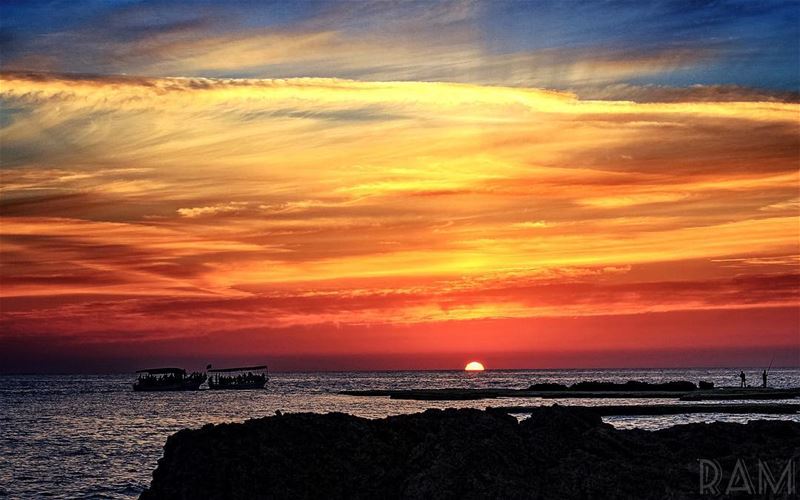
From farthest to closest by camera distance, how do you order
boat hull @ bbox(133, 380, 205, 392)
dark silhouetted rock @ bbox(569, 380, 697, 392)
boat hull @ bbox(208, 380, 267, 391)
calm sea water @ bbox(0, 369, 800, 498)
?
boat hull @ bbox(208, 380, 267, 391) → boat hull @ bbox(133, 380, 205, 392) → dark silhouetted rock @ bbox(569, 380, 697, 392) → calm sea water @ bbox(0, 369, 800, 498)

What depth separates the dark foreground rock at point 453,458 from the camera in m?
25.9

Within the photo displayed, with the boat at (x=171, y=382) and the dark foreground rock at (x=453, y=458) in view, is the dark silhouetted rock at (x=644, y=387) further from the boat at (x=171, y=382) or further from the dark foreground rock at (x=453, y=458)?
the dark foreground rock at (x=453, y=458)

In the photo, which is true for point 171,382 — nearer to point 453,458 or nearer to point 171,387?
point 171,387

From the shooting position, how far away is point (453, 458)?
88.7ft

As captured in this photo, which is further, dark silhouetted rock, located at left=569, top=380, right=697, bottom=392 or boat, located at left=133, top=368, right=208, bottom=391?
boat, located at left=133, top=368, right=208, bottom=391

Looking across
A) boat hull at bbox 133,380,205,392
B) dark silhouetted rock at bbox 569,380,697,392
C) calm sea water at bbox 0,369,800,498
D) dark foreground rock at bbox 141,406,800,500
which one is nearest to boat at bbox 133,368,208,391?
boat hull at bbox 133,380,205,392

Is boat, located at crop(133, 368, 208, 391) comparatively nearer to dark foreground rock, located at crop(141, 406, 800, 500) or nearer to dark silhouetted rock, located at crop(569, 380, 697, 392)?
dark silhouetted rock, located at crop(569, 380, 697, 392)

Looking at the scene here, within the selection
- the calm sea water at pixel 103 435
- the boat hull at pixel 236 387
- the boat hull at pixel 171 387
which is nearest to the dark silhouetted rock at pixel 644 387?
the calm sea water at pixel 103 435

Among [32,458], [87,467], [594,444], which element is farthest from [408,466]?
[32,458]

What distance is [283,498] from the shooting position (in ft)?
90.6

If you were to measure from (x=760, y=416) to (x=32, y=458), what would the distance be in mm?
57616

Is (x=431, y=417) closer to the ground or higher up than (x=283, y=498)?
higher up

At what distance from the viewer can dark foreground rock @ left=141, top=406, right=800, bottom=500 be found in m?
25.9

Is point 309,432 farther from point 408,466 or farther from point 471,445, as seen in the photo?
point 471,445
